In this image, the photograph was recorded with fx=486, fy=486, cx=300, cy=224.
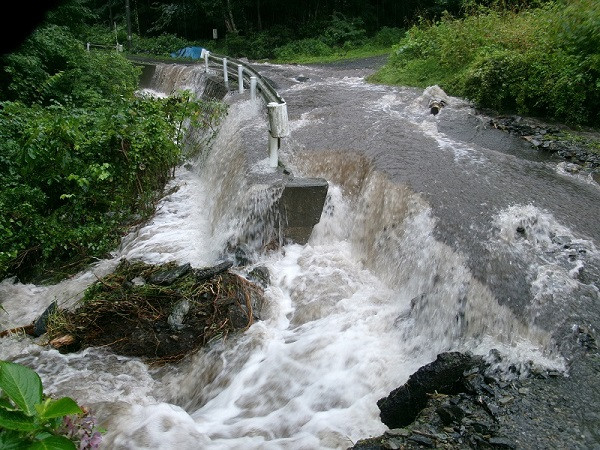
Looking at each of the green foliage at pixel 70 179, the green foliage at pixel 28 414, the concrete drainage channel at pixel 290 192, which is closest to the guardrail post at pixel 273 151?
the concrete drainage channel at pixel 290 192

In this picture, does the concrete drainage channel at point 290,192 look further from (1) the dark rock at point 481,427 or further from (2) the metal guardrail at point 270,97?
(1) the dark rock at point 481,427

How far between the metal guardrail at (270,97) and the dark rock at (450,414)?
4.89m

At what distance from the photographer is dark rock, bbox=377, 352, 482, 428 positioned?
405 cm

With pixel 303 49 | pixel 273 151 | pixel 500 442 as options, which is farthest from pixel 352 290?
pixel 303 49

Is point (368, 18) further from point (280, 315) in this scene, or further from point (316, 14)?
point (280, 315)

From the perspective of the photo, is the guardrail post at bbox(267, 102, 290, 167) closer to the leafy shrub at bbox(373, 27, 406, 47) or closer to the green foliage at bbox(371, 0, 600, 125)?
the green foliage at bbox(371, 0, 600, 125)

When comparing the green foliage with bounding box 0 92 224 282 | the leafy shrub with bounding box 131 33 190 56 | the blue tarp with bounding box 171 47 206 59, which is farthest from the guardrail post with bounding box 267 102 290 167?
the leafy shrub with bounding box 131 33 190 56

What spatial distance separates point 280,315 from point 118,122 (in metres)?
4.52

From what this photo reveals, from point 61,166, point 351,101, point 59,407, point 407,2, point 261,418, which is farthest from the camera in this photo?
point 407,2

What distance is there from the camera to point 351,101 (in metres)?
12.4

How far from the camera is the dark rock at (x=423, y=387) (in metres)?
4.05

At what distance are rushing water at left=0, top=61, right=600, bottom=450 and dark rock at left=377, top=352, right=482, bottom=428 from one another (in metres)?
0.27

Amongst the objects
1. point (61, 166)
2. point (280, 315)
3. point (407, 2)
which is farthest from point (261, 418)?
point (407, 2)

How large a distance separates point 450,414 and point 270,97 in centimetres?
717
